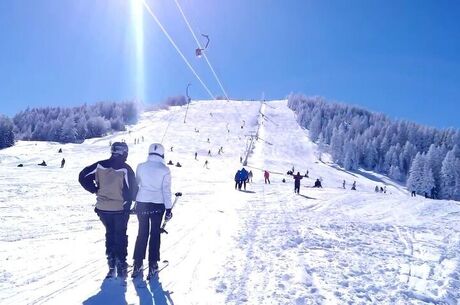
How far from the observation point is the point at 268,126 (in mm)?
133875

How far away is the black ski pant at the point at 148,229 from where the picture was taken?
241 inches

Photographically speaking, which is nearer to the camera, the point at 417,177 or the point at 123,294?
the point at 123,294

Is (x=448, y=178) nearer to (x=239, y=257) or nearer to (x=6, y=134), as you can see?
(x=239, y=257)

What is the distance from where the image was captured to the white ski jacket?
607 cm

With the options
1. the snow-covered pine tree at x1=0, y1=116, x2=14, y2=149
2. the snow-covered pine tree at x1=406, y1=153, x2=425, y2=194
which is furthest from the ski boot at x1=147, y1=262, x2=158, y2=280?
the snow-covered pine tree at x1=0, y1=116, x2=14, y2=149

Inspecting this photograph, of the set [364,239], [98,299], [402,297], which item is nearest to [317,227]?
[364,239]

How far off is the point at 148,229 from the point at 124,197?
2.29ft

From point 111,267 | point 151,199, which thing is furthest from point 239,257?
point 111,267

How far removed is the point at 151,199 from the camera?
20.0 feet

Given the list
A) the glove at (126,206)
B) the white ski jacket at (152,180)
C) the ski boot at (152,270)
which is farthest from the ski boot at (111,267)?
the white ski jacket at (152,180)

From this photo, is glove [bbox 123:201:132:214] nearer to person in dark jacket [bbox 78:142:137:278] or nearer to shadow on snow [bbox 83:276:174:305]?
person in dark jacket [bbox 78:142:137:278]

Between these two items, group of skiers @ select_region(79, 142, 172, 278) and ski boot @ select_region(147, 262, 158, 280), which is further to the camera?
ski boot @ select_region(147, 262, 158, 280)

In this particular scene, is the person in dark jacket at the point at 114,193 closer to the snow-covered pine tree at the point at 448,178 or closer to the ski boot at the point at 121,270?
the ski boot at the point at 121,270

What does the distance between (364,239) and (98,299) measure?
757 centimetres
